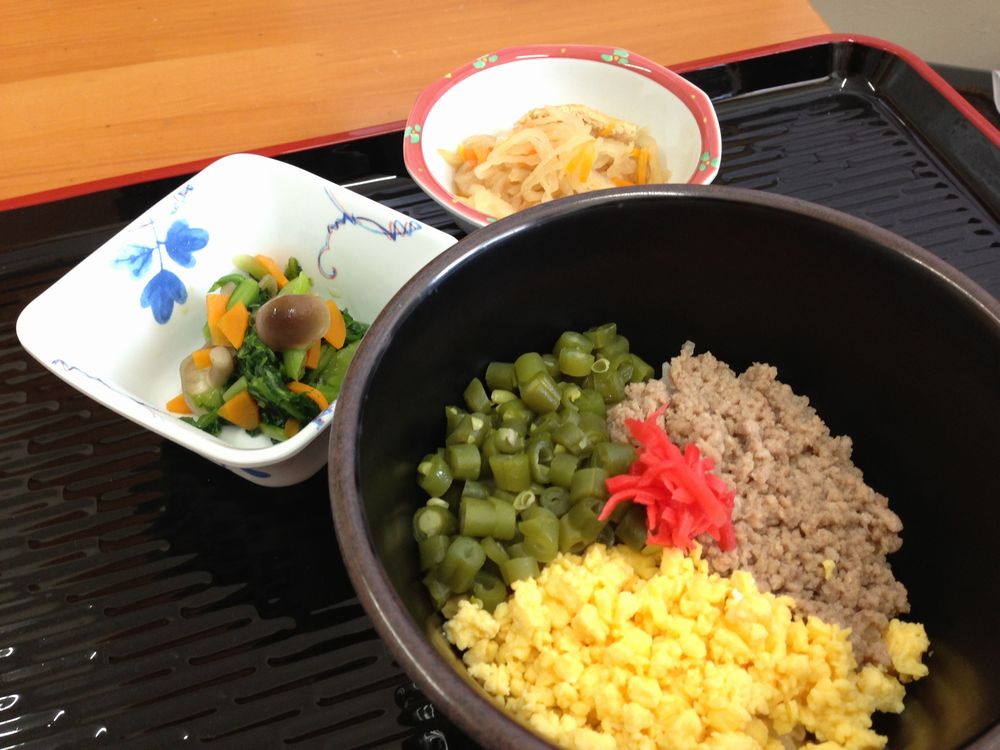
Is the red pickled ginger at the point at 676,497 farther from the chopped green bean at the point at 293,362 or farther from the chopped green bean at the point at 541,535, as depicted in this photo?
the chopped green bean at the point at 293,362

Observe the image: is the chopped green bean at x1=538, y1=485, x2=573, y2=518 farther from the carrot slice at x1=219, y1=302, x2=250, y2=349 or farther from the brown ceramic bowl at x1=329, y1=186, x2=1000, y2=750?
the carrot slice at x1=219, y1=302, x2=250, y2=349

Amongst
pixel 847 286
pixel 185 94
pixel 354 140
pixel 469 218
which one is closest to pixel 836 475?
pixel 847 286

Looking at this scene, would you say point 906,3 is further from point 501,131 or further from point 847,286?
point 847,286

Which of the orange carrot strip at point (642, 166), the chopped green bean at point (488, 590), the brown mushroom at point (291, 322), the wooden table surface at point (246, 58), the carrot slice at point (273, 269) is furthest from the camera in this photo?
the wooden table surface at point (246, 58)

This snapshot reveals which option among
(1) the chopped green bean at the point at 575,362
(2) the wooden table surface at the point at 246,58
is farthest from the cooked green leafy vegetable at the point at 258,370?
(2) the wooden table surface at the point at 246,58

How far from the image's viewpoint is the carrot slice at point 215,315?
126 centimetres

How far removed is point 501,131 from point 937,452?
105 centimetres

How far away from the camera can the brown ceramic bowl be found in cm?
83

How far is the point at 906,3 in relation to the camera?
116 inches

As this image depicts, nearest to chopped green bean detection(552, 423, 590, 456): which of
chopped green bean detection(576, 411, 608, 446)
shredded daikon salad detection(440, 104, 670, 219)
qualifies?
chopped green bean detection(576, 411, 608, 446)

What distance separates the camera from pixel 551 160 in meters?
1.46

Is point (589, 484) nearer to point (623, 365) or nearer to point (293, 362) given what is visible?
point (623, 365)

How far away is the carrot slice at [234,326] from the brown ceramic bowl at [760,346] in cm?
42

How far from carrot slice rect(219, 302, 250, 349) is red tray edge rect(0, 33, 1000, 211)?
489 millimetres
